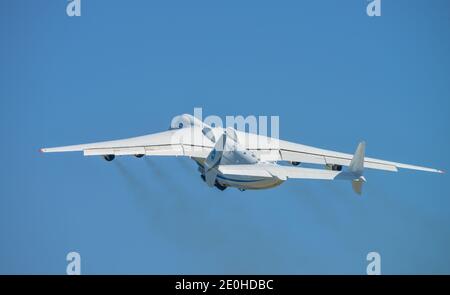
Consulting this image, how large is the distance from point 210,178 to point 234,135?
2.55 m

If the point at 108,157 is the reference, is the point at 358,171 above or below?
below

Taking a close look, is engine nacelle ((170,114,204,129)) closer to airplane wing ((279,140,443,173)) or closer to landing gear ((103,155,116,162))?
airplane wing ((279,140,443,173))

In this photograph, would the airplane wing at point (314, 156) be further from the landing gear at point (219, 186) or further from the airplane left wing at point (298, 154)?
the landing gear at point (219, 186)

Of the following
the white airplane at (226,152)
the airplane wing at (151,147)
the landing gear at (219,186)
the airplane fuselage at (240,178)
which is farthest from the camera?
the airplane wing at (151,147)

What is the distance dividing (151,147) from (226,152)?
6614 millimetres

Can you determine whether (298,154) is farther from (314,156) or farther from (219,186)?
(219,186)

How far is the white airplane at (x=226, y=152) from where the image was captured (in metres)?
53.5

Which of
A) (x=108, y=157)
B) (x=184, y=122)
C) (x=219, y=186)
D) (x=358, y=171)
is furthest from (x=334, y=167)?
(x=108, y=157)

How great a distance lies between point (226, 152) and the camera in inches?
2168

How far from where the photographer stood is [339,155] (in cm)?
6081

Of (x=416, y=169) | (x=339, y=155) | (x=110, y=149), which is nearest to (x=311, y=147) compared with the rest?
(x=339, y=155)

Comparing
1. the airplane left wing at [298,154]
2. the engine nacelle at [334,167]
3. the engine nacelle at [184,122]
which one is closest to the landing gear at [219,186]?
the airplane left wing at [298,154]

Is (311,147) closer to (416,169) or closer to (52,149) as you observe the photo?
(416,169)

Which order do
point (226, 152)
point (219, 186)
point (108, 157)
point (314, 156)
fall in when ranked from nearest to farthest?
1. point (226, 152)
2. point (219, 186)
3. point (108, 157)
4. point (314, 156)
